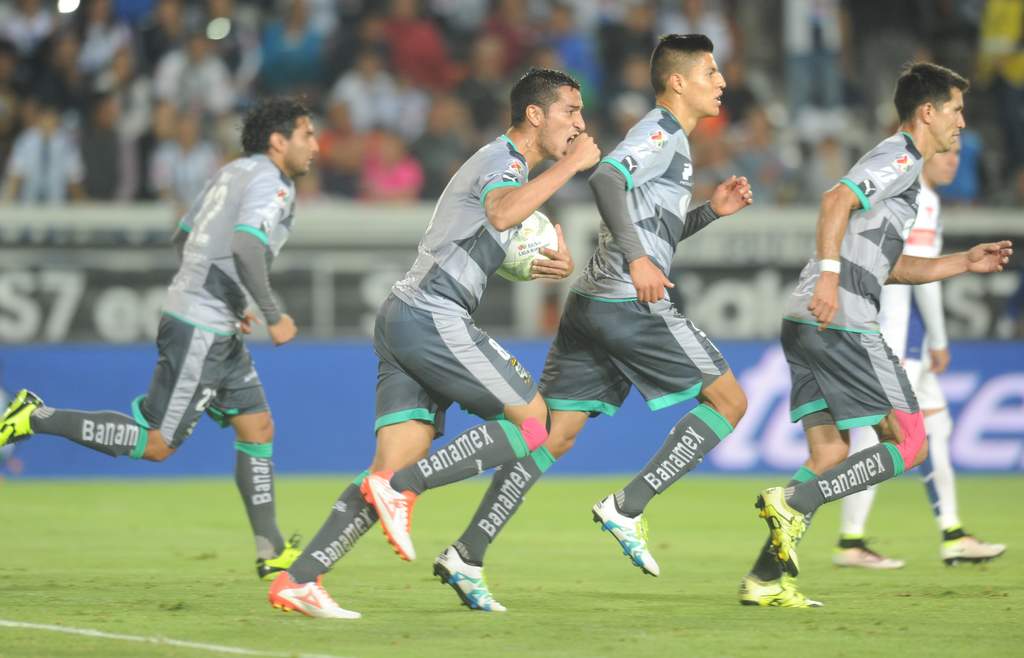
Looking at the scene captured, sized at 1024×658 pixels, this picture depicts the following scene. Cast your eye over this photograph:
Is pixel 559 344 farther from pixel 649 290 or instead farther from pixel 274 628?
pixel 274 628

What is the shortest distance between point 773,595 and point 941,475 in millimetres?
2305

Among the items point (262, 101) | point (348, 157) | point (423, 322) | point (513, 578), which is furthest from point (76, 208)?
point (423, 322)

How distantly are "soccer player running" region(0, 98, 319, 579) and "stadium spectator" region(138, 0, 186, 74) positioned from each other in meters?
9.03

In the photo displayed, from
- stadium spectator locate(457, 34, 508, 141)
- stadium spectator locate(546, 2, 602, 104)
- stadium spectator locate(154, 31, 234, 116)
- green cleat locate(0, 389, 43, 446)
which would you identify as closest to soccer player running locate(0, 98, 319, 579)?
green cleat locate(0, 389, 43, 446)

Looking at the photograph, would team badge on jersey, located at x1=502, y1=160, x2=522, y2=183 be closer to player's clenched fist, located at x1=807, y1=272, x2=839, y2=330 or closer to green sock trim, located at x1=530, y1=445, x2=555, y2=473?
green sock trim, located at x1=530, y1=445, x2=555, y2=473

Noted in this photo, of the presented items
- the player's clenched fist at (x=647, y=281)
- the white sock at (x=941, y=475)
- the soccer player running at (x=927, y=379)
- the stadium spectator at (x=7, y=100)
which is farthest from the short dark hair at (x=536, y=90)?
the stadium spectator at (x=7, y=100)

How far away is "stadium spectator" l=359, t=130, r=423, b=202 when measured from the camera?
16172mm

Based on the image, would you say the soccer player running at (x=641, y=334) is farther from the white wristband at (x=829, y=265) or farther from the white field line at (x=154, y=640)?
the white field line at (x=154, y=640)

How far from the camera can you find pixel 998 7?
717 inches

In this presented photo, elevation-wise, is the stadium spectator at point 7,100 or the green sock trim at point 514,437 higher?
the stadium spectator at point 7,100

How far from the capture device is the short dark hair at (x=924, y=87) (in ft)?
25.2

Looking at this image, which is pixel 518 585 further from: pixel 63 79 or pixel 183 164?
pixel 63 79

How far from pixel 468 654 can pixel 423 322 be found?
1.46 meters

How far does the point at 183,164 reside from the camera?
1575 centimetres
